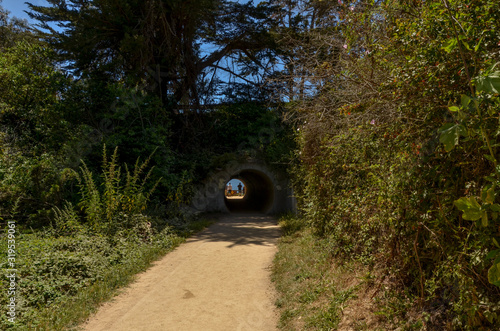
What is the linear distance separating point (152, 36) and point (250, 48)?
525 cm

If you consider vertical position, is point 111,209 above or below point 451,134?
below

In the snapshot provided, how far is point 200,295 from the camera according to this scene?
15.8 feet

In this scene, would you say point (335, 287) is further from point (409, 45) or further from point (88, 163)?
point (88, 163)

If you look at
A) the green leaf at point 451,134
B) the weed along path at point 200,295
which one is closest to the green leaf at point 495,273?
the green leaf at point 451,134

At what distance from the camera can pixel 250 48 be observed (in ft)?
52.3

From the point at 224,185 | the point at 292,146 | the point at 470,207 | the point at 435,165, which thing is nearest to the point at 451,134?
the point at 470,207

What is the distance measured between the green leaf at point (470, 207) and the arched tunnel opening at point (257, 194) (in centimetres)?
1304

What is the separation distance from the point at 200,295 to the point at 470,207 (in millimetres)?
4105

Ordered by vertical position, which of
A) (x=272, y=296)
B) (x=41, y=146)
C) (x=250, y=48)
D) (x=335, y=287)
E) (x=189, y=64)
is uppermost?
(x=250, y=48)

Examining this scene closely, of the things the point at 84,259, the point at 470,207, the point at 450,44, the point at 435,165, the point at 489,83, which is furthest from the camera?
the point at 84,259

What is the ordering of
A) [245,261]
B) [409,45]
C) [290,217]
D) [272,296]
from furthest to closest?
[290,217] < [245,261] < [272,296] < [409,45]

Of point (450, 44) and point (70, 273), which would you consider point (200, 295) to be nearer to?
point (70, 273)

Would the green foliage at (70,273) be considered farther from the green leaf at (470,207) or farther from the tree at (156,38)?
the tree at (156,38)

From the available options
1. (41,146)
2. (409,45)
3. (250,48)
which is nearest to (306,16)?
(250,48)
